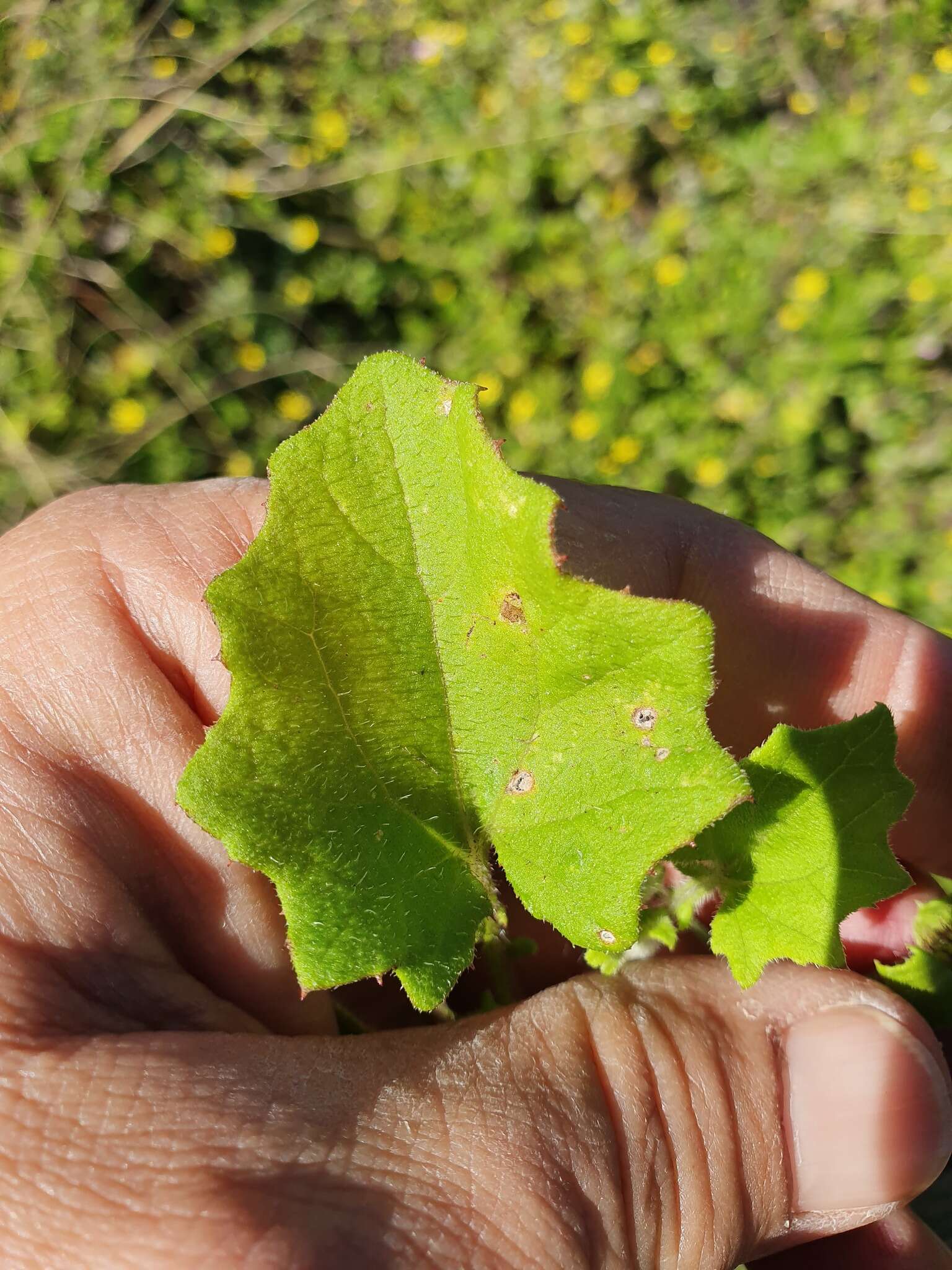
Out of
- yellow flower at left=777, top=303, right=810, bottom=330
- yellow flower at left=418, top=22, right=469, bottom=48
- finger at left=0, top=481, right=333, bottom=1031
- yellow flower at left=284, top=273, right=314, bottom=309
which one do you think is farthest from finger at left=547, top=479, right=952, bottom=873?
yellow flower at left=418, top=22, right=469, bottom=48

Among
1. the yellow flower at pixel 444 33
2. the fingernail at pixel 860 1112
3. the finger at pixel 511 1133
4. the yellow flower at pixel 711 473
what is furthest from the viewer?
the yellow flower at pixel 444 33

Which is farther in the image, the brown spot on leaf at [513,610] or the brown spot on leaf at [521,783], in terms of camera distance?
the brown spot on leaf at [521,783]

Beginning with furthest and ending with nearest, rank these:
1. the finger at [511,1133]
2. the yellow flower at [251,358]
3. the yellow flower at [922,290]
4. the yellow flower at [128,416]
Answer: the yellow flower at [251,358] → the yellow flower at [128,416] → the yellow flower at [922,290] → the finger at [511,1133]

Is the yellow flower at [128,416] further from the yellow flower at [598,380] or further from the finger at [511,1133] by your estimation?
the finger at [511,1133]

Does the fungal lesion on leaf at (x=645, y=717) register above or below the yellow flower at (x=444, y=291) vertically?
above

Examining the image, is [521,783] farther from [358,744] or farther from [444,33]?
[444,33]

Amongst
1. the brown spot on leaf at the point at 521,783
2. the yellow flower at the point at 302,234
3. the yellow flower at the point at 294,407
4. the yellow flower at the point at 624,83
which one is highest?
the brown spot on leaf at the point at 521,783

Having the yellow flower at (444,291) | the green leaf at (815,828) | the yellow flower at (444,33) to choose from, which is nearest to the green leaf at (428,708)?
the green leaf at (815,828)

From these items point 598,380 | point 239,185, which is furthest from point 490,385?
point 239,185
